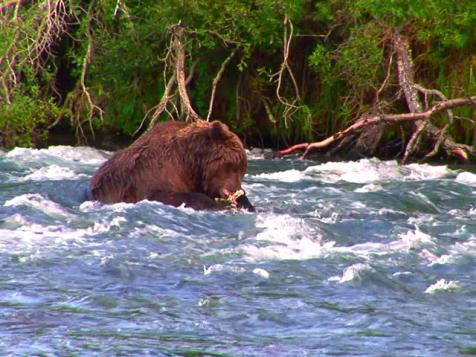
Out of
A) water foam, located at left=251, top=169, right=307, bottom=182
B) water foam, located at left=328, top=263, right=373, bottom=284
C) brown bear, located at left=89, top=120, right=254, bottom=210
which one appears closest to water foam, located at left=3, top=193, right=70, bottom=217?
brown bear, located at left=89, top=120, right=254, bottom=210

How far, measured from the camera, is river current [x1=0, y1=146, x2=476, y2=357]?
573cm

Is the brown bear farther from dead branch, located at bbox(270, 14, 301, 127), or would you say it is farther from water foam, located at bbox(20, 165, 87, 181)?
dead branch, located at bbox(270, 14, 301, 127)

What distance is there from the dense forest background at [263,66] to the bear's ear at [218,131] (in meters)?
3.49

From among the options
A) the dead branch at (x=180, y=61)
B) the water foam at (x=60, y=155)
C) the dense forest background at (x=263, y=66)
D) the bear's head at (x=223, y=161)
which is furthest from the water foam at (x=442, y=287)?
the dead branch at (x=180, y=61)

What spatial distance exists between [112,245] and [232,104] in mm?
7185

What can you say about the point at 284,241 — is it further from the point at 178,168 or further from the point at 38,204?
the point at 38,204

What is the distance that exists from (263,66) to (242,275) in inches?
312

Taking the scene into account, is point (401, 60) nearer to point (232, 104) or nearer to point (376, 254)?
point (232, 104)

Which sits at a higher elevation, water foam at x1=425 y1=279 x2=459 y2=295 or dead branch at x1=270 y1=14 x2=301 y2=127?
dead branch at x1=270 y1=14 x2=301 y2=127

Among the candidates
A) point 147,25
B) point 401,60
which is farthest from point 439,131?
point 147,25

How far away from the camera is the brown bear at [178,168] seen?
9.34 meters

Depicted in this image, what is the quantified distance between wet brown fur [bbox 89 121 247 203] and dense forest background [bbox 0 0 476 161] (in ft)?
11.3

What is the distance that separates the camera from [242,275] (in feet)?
23.0

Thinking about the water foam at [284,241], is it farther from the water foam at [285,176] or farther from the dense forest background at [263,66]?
the dense forest background at [263,66]
